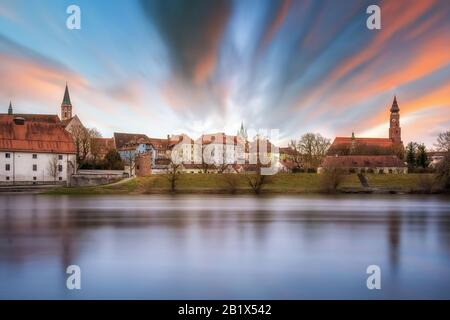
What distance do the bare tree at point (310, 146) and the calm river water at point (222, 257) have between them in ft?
175

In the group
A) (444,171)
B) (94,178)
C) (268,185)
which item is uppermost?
(444,171)

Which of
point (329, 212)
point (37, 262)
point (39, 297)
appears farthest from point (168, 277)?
point (329, 212)

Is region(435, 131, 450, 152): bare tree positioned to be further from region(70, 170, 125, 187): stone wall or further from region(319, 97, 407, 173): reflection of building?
region(70, 170, 125, 187): stone wall

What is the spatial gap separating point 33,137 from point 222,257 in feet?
158

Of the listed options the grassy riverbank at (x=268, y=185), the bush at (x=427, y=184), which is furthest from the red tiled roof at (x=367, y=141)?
the bush at (x=427, y=184)

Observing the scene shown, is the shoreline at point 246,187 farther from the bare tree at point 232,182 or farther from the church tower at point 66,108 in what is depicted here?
the church tower at point 66,108

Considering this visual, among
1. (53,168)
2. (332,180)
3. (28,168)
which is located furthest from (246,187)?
(28,168)

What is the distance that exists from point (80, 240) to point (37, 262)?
149 inches

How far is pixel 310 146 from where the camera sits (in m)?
77.1

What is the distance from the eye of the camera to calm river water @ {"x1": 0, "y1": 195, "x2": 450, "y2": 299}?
9797 mm

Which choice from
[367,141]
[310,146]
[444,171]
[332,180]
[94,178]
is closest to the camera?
[444,171]

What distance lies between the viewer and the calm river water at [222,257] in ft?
32.1

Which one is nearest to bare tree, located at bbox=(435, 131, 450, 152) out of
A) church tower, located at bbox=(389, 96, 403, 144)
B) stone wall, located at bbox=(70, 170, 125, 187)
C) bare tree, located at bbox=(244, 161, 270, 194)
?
bare tree, located at bbox=(244, 161, 270, 194)

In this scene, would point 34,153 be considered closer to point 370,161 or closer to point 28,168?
point 28,168
